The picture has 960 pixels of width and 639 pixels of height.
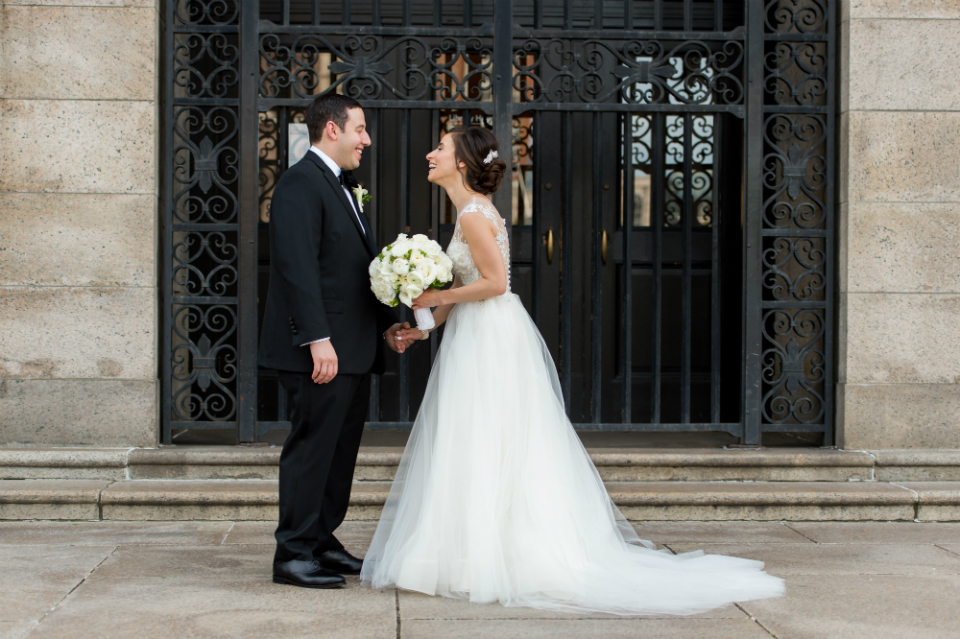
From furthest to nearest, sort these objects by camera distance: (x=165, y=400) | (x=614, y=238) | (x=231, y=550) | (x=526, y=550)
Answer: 1. (x=614, y=238)
2. (x=165, y=400)
3. (x=231, y=550)
4. (x=526, y=550)

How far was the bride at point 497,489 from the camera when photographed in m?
3.66

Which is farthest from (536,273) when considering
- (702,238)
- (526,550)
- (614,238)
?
(526,550)

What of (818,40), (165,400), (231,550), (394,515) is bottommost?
(231,550)

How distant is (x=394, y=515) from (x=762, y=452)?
2730mm

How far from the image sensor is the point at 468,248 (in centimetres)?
404

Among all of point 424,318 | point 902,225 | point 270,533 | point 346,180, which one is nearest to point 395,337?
point 424,318

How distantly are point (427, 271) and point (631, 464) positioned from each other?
93.1 inches

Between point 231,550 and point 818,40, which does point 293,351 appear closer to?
point 231,550

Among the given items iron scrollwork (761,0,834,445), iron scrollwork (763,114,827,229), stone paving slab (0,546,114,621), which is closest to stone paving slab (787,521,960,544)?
iron scrollwork (761,0,834,445)

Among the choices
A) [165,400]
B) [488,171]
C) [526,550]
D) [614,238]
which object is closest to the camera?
[526,550]

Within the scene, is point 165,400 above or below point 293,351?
below

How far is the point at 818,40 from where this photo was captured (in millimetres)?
5695

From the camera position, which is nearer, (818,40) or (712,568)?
(712,568)

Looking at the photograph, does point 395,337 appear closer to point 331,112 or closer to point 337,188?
point 337,188
